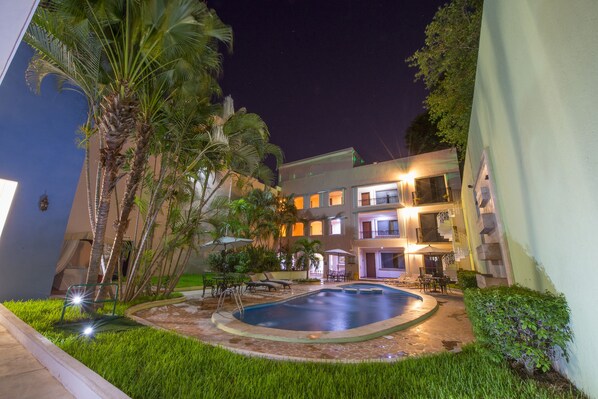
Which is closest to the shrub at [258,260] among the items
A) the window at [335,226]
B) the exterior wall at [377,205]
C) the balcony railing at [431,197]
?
the exterior wall at [377,205]

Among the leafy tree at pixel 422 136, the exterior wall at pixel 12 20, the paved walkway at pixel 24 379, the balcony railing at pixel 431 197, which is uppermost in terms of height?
the leafy tree at pixel 422 136

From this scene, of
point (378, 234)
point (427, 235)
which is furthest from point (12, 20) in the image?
point (378, 234)

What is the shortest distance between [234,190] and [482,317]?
21985 millimetres

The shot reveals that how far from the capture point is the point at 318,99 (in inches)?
747

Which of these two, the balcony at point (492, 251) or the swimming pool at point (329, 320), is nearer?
the swimming pool at point (329, 320)

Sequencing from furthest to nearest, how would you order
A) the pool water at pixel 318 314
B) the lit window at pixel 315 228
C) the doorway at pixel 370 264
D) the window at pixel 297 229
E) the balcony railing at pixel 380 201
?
1. the window at pixel 297 229
2. the lit window at pixel 315 228
3. the doorway at pixel 370 264
4. the balcony railing at pixel 380 201
5. the pool water at pixel 318 314

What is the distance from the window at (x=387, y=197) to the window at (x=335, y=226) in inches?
160

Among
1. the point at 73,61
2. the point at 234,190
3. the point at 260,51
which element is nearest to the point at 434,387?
the point at 73,61

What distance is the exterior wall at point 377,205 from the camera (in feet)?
65.2

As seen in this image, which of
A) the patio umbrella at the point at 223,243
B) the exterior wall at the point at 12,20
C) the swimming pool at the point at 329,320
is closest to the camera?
the exterior wall at the point at 12,20

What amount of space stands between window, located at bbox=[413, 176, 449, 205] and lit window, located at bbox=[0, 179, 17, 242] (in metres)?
21.5

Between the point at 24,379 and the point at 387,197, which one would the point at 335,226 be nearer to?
the point at 387,197

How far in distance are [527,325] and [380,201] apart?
2142 cm

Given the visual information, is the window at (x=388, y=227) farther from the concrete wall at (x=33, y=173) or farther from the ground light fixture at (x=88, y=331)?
the ground light fixture at (x=88, y=331)
